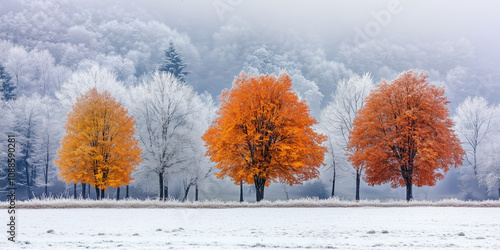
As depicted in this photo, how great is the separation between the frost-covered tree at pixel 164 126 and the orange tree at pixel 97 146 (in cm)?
544

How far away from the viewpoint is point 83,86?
42.6 meters

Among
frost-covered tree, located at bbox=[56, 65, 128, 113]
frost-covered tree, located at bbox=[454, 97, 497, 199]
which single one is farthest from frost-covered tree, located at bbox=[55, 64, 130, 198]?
frost-covered tree, located at bbox=[454, 97, 497, 199]

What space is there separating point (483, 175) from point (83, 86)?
47.9 m

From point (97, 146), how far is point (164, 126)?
9.35 meters

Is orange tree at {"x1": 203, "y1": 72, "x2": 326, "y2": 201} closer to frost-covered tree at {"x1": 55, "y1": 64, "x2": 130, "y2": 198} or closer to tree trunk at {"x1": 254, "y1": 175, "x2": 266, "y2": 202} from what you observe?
tree trunk at {"x1": 254, "y1": 175, "x2": 266, "y2": 202}

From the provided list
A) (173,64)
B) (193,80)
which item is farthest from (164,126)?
(193,80)

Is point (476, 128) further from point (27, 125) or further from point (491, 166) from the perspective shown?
point (27, 125)

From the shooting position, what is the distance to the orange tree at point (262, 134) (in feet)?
83.6

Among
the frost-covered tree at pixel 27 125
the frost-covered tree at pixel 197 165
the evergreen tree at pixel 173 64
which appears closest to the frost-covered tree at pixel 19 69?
the frost-covered tree at pixel 27 125

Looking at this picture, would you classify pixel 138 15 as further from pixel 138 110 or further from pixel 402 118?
pixel 402 118

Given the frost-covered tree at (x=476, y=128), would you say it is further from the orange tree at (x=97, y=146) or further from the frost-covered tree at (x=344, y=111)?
the orange tree at (x=97, y=146)

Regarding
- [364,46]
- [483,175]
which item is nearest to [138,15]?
[364,46]

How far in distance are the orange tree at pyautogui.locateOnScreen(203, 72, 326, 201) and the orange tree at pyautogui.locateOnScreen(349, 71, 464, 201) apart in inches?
185

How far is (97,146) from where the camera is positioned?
2830cm
